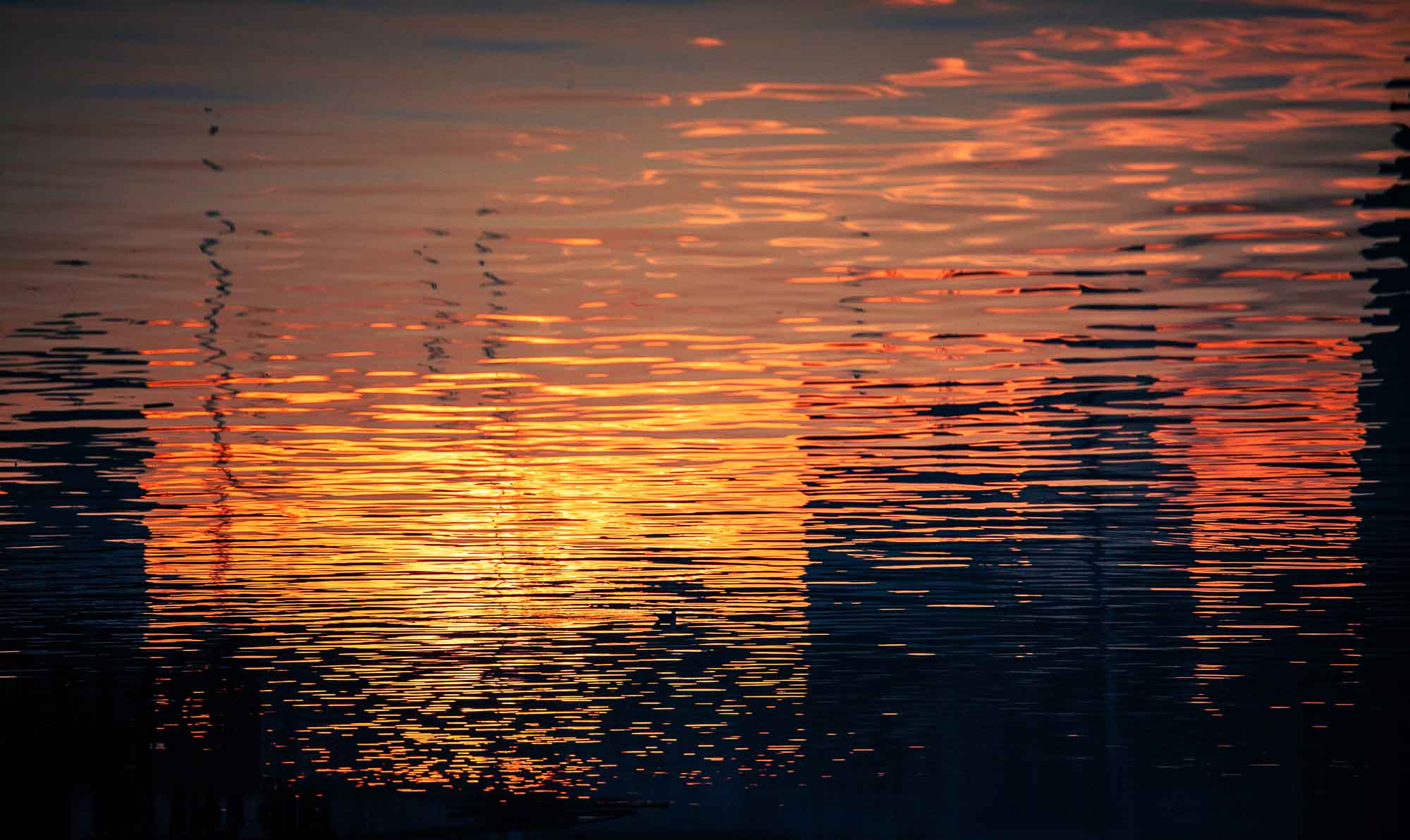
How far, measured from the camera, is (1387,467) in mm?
6797

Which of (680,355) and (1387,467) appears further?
(1387,467)

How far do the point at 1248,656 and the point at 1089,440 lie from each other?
4.27m

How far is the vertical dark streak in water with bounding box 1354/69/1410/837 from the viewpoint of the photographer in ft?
16.6

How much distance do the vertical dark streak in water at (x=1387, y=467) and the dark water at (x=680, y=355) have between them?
1.2 inches

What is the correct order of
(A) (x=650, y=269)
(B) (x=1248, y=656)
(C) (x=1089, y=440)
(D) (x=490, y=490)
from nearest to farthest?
(A) (x=650, y=269) → (C) (x=1089, y=440) → (D) (x=490, y=490) → (B) (x=1248, y=656)

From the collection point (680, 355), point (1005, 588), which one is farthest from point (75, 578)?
point (1005, 588)

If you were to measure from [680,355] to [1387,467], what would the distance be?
3491mm

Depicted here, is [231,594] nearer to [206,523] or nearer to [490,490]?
[206,523]

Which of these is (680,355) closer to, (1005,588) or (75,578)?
(1005,588)

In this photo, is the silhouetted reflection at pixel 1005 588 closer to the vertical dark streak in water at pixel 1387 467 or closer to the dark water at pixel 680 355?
the dark water at pixel 680 355

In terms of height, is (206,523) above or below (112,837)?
above

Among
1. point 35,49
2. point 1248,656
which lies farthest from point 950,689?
point 35,49

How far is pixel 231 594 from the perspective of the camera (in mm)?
8586

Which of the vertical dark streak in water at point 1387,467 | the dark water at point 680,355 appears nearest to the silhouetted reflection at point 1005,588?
the dark water at point 680,355
